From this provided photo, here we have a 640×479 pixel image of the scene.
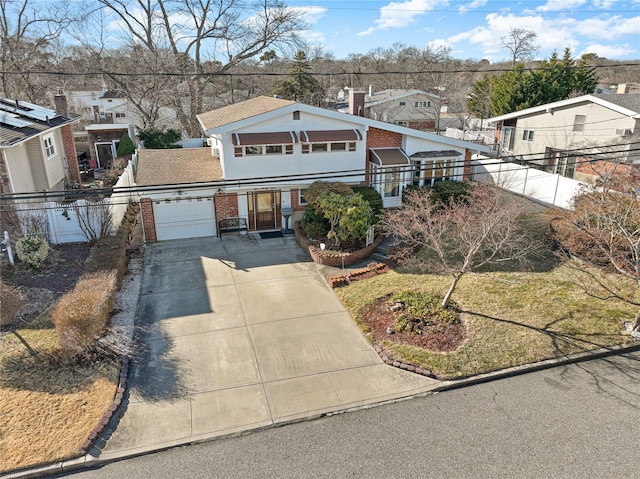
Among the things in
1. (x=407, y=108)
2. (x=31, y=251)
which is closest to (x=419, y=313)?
(x=31, y=251)

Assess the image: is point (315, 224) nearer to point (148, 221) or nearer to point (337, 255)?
point (337, 255)

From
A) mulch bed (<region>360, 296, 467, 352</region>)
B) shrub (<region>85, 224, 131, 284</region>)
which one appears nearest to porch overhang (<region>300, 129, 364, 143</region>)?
shrub (<region>85, 224, 131, 284</region>)

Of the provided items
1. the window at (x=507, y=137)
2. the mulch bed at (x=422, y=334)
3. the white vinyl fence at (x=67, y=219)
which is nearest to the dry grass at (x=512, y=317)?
the mulch bed at (x=422, y=334)

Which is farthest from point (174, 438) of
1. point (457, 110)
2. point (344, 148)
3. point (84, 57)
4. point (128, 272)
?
point (457, 110)

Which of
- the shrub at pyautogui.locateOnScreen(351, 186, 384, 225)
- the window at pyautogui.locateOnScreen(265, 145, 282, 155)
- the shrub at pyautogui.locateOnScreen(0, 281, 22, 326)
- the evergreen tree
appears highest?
the evergreen tree

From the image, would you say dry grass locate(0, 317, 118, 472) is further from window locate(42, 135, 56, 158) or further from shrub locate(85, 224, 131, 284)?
window locate(42, 135, 56, 158)

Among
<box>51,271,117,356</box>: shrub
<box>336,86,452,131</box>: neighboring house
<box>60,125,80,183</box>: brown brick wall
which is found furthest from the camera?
<box>336,86,452,131</box>: neighboring house

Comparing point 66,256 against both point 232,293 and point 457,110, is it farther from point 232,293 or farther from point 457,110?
point 457,110
